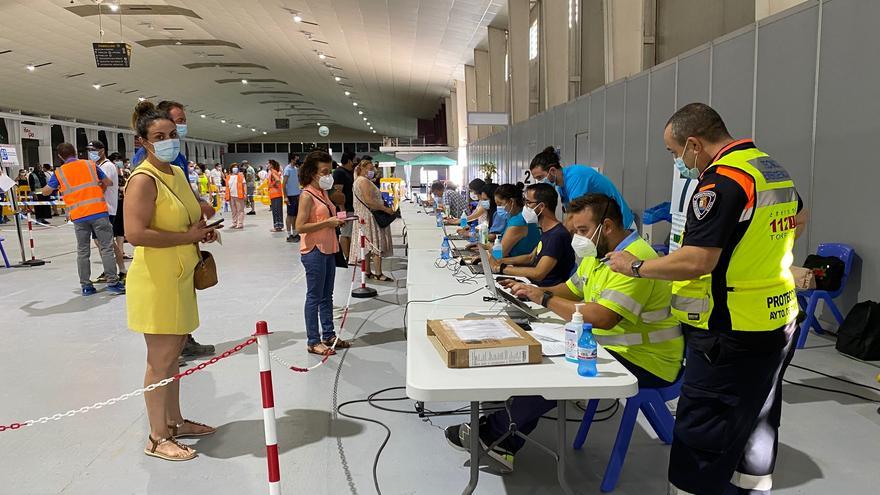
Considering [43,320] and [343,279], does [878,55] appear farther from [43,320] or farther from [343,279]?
[43,320]

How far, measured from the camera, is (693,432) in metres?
1.84

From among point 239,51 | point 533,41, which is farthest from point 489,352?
point 239,51

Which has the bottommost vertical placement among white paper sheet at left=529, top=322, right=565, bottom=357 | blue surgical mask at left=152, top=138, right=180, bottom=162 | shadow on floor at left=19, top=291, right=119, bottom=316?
shadow on floor at left=19, top=291, right=119, bottom=316

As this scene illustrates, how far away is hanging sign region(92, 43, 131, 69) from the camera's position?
39.0 feet

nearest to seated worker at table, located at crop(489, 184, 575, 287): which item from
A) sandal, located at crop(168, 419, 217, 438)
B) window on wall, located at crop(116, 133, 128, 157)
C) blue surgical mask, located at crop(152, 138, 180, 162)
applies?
sandal, located at crop(168, 419, 217, 438)

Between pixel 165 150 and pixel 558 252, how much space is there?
2259 millimetres

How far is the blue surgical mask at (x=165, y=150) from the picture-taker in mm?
2605

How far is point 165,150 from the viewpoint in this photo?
2.61 metres

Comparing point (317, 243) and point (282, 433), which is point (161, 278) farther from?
point (317, 243)

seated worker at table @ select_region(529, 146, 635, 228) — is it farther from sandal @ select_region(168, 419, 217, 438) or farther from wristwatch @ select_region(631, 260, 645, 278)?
sandal @ select_region(168, 419, 217, 438)

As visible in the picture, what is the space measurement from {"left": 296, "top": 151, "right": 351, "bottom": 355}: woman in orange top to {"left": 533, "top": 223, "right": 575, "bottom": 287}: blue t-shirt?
1.50m

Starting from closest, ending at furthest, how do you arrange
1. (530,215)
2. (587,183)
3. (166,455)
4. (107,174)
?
(166,455), (530,215), (587,183), (107,174)

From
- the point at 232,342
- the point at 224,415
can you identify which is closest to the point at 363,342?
the point at 232,342

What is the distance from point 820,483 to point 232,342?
4009mm
